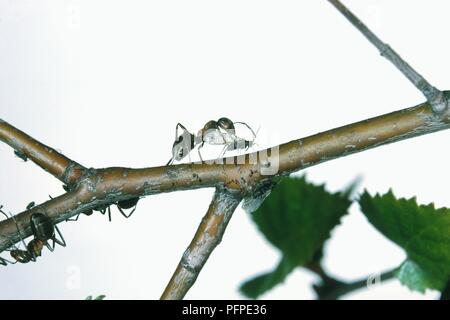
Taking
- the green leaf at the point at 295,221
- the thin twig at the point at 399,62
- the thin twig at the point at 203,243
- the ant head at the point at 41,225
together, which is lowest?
the thin twig at the point at 203,243

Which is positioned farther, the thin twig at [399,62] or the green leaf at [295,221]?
the green leaf at [295,221]

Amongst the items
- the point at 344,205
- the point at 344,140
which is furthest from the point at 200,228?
the point at 344,205

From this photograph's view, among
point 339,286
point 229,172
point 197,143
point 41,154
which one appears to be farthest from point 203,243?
point 339,286

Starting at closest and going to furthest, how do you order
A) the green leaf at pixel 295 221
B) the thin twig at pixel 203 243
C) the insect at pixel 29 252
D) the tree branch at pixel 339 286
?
the thin twig at pixel 203 243, the insect at pixel 29 252, the tree branch at pixel 339 286, the green leaf at pixel 295 221

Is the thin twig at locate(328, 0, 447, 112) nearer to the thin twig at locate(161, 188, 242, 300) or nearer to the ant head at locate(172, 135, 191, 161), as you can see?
the thin twig at locate(161, 188, 242, 300)

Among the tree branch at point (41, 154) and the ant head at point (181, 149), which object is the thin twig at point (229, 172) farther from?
the ant head at point (181, 149)

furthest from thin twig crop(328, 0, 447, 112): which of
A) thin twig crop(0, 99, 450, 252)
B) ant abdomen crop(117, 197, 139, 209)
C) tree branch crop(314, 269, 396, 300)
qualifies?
tree branch crop(314, 269, 396, 300)

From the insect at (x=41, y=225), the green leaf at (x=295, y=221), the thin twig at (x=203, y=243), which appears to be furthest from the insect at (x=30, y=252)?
the green leaf at (x=295, y=221)
